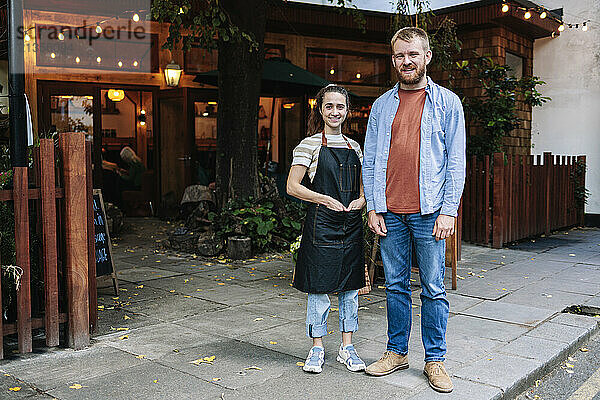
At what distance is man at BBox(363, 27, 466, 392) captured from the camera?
11.9ft

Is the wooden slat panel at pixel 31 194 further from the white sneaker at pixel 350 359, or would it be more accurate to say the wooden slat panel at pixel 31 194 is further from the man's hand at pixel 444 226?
the man's hand at pixel 444 226

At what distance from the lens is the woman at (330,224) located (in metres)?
3.88

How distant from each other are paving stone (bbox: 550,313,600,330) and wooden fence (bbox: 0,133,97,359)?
3881 millimetres

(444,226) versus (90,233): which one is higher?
(444,226)

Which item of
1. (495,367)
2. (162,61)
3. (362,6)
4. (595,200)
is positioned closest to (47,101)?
(162,61)

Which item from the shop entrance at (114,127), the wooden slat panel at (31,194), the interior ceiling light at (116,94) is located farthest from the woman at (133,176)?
the wooden slat panel at (31,194)

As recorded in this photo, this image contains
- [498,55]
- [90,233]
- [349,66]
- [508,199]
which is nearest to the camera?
[90,233]

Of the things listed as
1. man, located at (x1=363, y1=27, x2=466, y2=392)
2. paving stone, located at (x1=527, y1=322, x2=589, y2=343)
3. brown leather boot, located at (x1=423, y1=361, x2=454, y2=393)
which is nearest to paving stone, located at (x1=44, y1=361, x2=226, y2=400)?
man, located at (x1=363, y1=27, x2=466, y2=392)

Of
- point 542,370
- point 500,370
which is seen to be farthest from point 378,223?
point 542,370

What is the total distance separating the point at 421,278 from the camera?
3766 mm

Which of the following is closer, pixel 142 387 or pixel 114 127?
pixel 142 387

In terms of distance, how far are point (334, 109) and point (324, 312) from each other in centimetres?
131

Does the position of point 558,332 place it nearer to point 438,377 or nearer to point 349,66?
point 438,377

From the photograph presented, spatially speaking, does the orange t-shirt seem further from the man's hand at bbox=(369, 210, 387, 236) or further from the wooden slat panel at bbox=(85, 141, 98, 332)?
the wooden slat panel at bbox=(85, 141, 98, 332)
